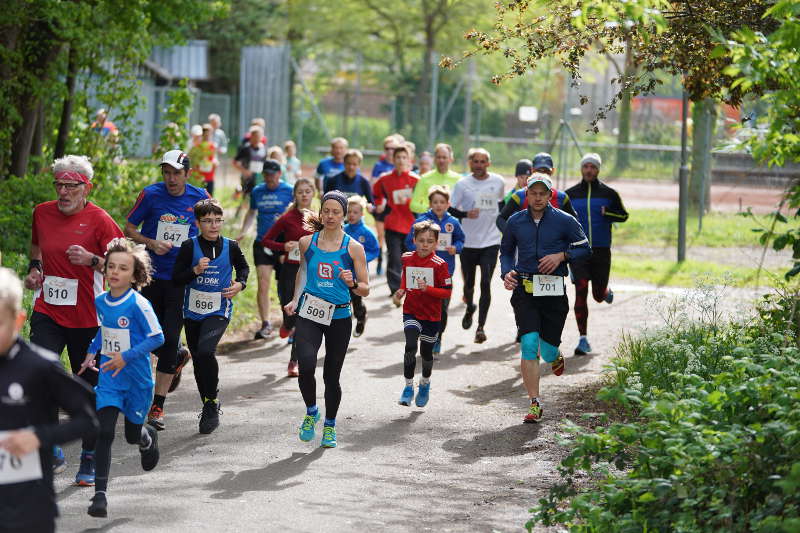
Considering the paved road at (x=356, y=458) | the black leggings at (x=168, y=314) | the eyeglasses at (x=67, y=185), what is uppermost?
the eyeglasses at (x=67, y=185)

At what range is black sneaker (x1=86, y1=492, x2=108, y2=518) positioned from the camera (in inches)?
271

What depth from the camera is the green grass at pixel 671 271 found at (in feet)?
62.5

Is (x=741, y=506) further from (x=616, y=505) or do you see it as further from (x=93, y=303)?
(x=93, y=303)

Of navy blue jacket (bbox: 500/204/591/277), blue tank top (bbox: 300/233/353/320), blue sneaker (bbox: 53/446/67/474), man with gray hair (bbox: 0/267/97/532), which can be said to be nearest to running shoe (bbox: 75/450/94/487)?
blue sneaker (bbox: 53/446/67/474)

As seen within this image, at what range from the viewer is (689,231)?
999 inches

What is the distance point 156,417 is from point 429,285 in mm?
2540

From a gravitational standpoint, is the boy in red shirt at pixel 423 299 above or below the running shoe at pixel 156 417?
above

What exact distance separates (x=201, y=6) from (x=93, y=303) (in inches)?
364

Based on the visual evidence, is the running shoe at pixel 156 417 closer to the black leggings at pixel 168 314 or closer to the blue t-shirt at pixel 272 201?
the black leggings at pixel 168 314

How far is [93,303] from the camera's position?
829cm

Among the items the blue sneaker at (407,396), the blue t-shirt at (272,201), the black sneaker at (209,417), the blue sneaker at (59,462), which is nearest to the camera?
the blue sneaker at (59,462)

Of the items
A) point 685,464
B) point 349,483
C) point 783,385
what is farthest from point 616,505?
point 349,483

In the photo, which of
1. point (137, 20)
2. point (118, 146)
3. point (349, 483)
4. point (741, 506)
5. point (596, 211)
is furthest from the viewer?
point (118, 146)

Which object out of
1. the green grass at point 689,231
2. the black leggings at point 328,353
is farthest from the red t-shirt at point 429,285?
the green grass at point 689,231
